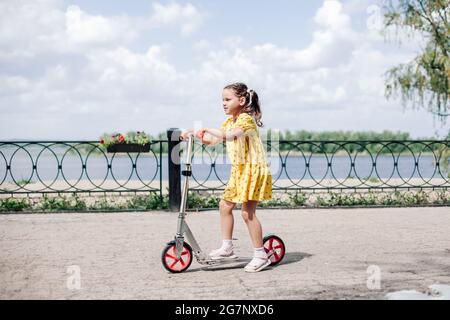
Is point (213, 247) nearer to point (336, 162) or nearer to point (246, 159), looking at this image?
point (246, 159)

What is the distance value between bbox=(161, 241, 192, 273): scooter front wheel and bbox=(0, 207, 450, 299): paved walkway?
0.09 metres

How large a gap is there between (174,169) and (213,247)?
323 centimetres

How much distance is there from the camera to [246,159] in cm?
532

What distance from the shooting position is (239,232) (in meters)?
7.87

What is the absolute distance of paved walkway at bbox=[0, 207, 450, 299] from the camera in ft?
15.3

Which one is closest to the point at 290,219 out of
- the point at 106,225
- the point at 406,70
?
the point at 106,225

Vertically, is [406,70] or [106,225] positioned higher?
[406,70]

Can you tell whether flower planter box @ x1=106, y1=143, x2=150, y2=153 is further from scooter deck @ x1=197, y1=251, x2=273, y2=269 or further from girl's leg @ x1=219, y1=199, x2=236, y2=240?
girl's leg @ x1=219, y1=199, x2=236, y2=240

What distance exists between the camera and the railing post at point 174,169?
9.73m

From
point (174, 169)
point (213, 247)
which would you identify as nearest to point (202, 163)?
point (174, 169)

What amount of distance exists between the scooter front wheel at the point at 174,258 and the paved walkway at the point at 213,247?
0.09m

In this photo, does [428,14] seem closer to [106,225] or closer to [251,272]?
[106,225]

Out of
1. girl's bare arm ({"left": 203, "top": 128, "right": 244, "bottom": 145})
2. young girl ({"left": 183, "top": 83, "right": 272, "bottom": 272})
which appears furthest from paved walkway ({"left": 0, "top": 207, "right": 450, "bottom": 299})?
girl's bare arm ({"left": 203, "top": 128, "right": 244, "bottom": 145})
